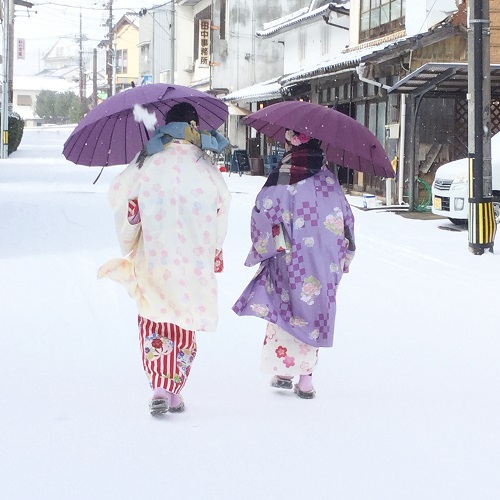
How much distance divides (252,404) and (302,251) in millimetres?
860

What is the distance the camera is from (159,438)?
4.78 m

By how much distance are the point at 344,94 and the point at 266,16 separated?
18.9 m

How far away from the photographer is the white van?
14922 mm

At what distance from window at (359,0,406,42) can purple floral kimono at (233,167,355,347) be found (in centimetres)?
1772

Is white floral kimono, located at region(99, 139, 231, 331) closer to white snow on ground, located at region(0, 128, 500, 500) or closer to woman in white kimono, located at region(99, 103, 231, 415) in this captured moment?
woman in white kimono, located at region(99, 103, 231, 415)

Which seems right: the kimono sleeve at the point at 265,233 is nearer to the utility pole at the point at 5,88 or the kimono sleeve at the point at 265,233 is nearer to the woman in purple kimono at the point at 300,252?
the woman in purple kimono at the point at 300,252

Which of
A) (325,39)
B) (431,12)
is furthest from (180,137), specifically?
(325,39)

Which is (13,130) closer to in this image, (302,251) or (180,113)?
(302,251)

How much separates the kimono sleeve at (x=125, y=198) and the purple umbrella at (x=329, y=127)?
0.84 metres

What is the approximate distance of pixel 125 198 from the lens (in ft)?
16.9

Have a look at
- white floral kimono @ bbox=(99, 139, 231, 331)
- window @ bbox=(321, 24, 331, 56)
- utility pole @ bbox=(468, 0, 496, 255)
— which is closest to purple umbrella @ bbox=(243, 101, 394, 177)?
white floral kimono @ bbox=(99, 139, 231, 331)

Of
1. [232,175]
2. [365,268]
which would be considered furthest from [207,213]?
[232,175]

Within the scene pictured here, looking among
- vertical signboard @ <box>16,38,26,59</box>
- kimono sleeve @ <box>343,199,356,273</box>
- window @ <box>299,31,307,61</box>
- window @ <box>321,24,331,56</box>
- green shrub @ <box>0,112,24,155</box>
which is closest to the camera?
kimono sleeve @ <box>343,199,356,273</box>

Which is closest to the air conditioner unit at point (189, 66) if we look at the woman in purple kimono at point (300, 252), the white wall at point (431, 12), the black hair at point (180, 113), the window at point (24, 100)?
the white wall at point (431, 12)
